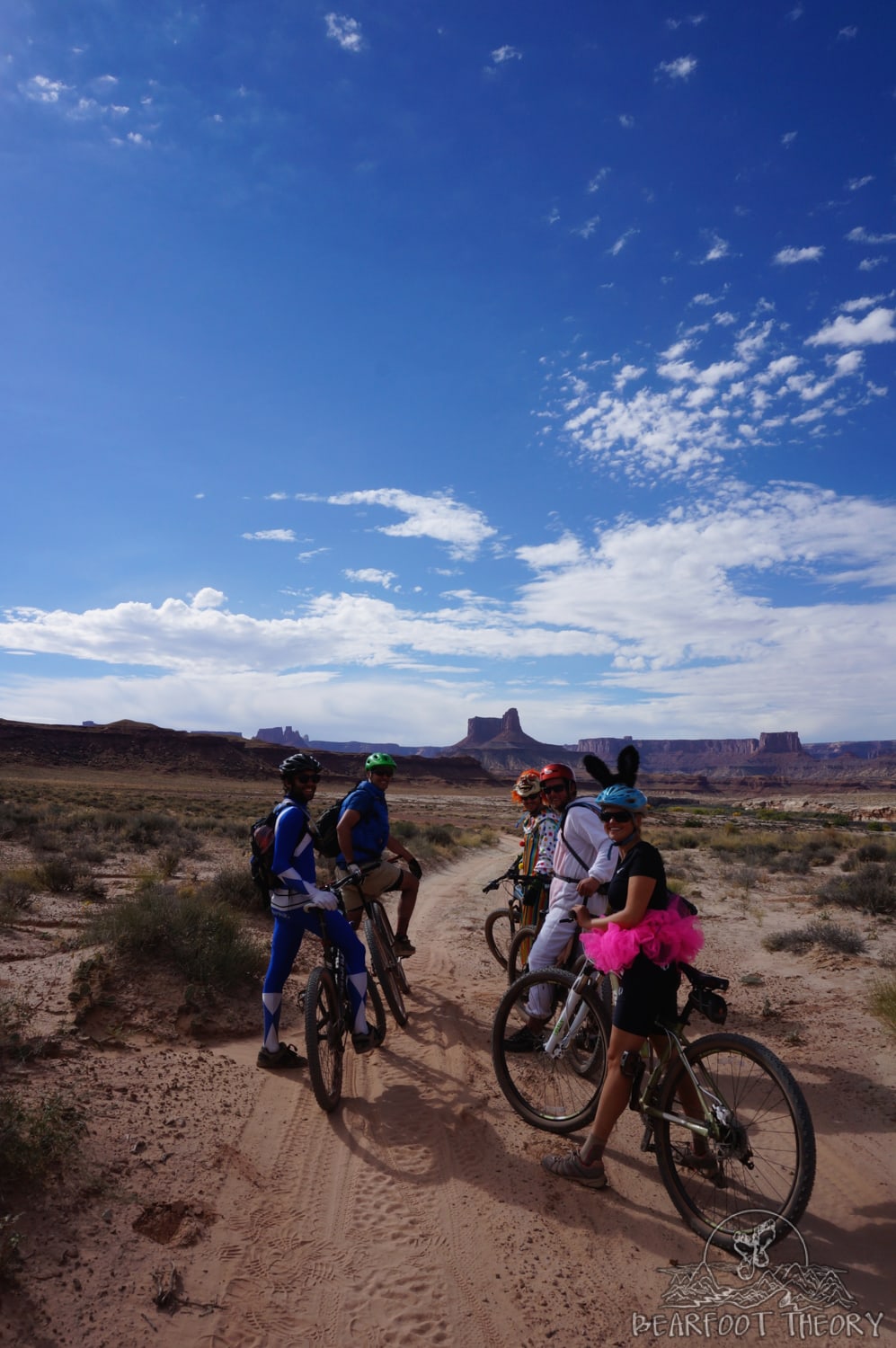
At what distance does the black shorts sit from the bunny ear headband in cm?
96

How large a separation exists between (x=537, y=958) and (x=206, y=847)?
14.9 m

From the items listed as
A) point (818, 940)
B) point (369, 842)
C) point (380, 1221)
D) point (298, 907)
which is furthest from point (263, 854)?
point (818, 940)

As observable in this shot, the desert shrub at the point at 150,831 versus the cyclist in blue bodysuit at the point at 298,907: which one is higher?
the cyclist in blue bodysuit at the point at 298,907

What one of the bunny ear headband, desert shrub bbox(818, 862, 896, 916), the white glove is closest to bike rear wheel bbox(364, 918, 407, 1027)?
the white glove

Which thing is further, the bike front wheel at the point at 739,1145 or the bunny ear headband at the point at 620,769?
the bunny ear headband at the point at 620,769

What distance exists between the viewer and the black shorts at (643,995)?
3551 millimetres

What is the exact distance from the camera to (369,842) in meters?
6.30

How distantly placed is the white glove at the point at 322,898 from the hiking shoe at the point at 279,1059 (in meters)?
1.31

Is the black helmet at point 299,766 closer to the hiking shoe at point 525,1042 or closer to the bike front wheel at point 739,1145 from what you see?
the hiking shoe at point 525,1042

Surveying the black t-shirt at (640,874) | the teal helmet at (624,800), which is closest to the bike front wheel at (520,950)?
the black t-shirt at (640,874)

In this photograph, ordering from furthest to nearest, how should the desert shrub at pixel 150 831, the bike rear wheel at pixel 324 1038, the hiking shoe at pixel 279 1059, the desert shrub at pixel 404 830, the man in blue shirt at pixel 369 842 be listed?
the desert shrub at pixel 404 830 < the desert shrub at pixel 150 831 < the man in blue shirt at pixel 369 842 < the hiking shoe at pixel 279 1059 < the bike rear wheel at pixel 324 1038

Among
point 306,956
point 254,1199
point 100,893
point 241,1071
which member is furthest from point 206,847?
point 254,1199

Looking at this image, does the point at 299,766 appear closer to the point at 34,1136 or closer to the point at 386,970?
the point at 386,970

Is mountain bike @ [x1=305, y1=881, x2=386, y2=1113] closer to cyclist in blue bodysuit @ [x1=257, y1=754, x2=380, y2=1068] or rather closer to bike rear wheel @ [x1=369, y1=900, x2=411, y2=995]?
cyclist in blue bodysuit @ [x1=257, y1=754, x2=380, y2=1068]
